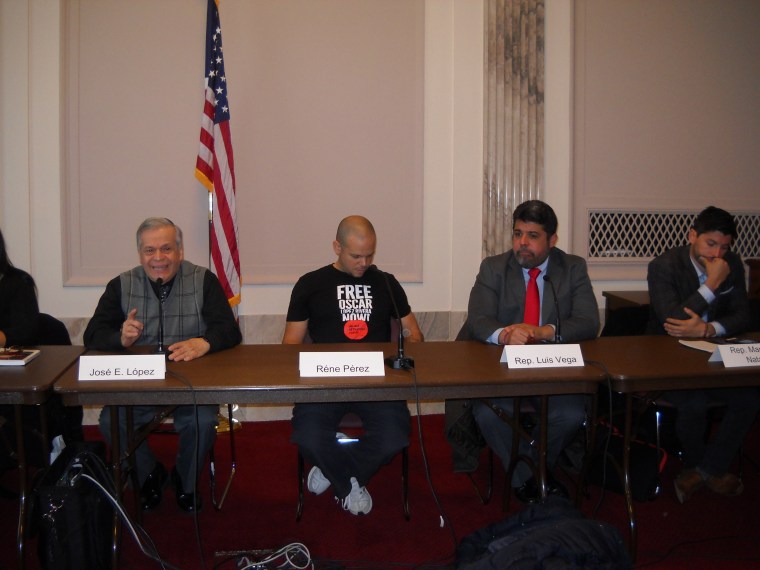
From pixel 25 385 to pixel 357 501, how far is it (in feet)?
4.75

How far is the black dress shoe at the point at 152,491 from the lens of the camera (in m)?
2.84

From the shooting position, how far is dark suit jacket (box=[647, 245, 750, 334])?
3146 mm

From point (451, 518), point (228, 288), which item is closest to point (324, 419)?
point (451, 518)

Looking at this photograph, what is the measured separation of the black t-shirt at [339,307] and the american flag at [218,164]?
88cm

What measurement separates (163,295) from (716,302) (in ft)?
9.13

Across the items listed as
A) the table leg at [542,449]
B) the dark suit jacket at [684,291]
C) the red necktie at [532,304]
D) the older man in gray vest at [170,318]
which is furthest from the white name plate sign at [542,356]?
the older man in gray vest at [170,318]

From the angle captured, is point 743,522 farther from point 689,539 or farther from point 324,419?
point 324,419

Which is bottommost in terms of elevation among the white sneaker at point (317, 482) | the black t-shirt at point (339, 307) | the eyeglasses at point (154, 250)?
the white sneaker at point (317, 482)

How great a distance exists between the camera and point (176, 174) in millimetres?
3984

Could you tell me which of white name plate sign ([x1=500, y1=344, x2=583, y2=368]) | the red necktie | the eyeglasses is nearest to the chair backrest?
the eyeglasses

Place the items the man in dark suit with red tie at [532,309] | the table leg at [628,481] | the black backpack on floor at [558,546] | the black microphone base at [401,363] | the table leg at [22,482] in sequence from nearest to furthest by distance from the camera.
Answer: the black backpack on floor at [558,546] → the table leg at [22,482] → the black microphone base at [401,363] → the table leg at [628,481] → the man in dark suit with red tie at [532,309]

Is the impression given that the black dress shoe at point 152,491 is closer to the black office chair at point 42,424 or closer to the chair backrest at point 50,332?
the black office chair at point 42,424

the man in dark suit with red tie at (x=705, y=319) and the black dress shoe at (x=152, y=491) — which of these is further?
the man in dark suit with red tie at (x=705, y=319)

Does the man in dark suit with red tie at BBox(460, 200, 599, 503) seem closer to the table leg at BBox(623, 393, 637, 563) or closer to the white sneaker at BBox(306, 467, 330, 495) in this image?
the table leg at BBox(623, 393, 637, 563)
